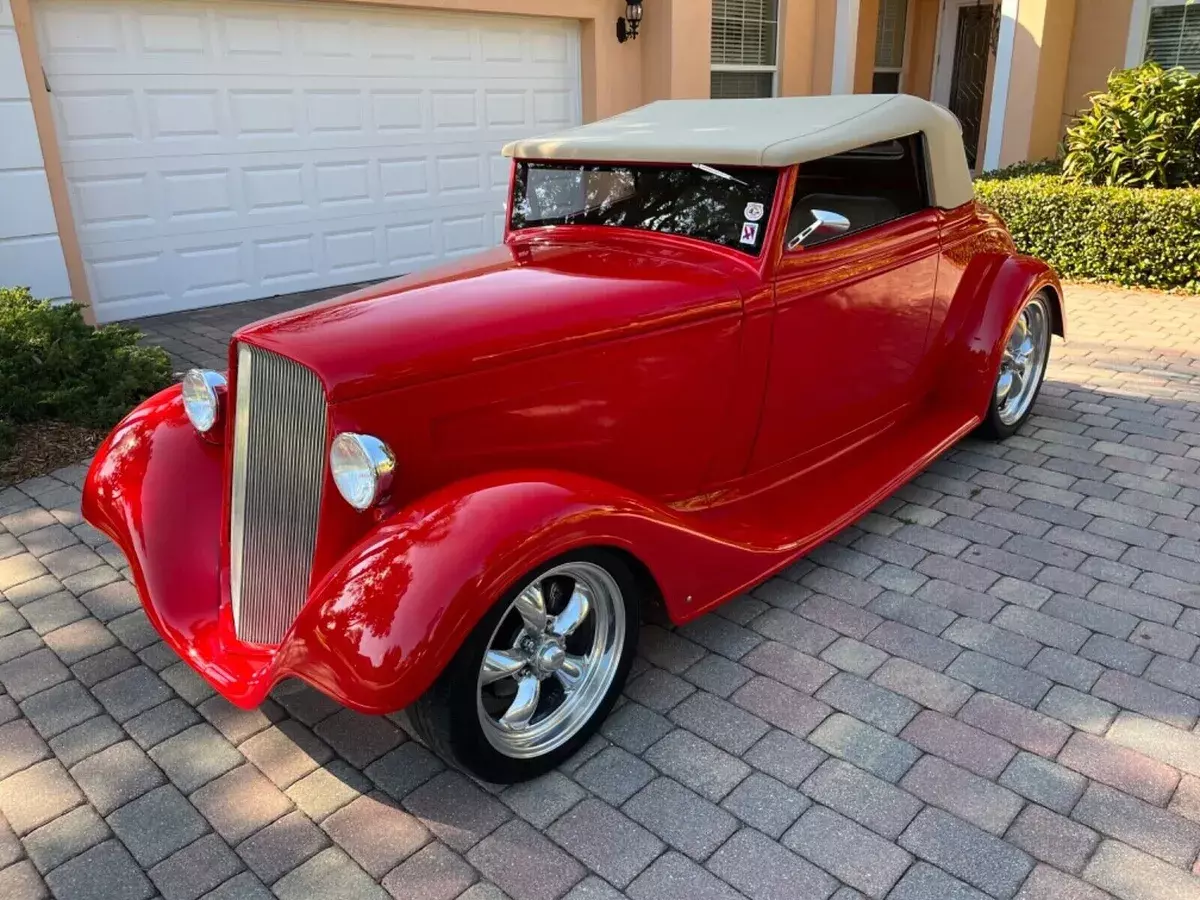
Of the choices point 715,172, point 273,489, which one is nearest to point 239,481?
point 273,489

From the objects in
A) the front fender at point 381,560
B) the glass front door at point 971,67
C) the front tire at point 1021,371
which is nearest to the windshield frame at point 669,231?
the front fender at point 381,560

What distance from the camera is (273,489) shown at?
268cm

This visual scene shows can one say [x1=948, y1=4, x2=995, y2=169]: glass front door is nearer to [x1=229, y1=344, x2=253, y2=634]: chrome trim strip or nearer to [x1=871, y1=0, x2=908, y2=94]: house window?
[x1=871, y1=0, x2=908, y2=94]: house window

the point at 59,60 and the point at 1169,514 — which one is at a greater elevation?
the point at 59,60

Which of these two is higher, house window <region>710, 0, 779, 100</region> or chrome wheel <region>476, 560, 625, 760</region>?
house window <region>710, 0, 779, 100</region>

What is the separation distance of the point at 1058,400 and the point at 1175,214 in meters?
3.23

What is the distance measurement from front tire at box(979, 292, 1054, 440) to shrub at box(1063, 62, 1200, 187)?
4201mm

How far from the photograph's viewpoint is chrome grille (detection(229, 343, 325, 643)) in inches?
100.0

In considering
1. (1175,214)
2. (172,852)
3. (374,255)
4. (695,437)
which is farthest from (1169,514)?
(374,255)

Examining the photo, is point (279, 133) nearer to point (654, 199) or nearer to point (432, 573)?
point (654, 199)

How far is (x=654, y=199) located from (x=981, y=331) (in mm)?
1858

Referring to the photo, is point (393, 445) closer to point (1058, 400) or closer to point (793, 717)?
point (793, 717)

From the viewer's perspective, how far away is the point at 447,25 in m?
8.37

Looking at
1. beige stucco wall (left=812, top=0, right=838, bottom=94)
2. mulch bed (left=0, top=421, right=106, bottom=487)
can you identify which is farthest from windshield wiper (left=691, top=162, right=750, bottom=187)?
beige stucco wall (left=812, top=0, right=838, bottom=94)
